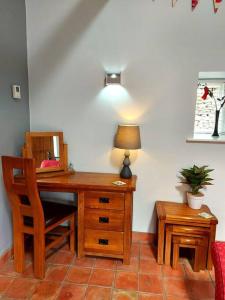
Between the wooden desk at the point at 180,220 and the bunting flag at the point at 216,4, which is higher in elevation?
the bunting flag at the point at 216,4

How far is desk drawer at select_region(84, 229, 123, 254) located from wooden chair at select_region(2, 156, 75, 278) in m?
0.27

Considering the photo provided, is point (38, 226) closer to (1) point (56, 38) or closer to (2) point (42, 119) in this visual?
(2) point (42, 119)

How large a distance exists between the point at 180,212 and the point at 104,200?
2.32 ft

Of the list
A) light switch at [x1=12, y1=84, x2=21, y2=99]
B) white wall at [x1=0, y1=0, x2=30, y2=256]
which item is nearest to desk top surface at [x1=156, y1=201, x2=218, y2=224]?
white wall at [x1=0, y1=0, x2=30, y2=256]

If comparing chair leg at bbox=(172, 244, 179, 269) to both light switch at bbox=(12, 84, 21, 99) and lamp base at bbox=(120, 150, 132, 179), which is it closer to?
lamp base at bbox=(120, 150, 132, 179)

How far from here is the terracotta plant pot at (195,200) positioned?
80.9 inches

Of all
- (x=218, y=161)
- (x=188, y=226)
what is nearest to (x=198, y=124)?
(x=218, y=161)

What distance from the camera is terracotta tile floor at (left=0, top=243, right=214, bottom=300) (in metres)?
1.67

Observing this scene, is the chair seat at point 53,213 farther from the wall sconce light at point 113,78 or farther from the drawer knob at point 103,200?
the wall sconce light at point 113,78

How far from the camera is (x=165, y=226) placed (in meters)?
1.98

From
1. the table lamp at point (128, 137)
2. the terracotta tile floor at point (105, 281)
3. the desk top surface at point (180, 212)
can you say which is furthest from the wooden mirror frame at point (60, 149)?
the desk top surface at point (180, 212)

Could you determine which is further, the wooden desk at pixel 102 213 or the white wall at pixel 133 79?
the white wall at pixel 133 79

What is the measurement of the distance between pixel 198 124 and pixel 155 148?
23.7 inches

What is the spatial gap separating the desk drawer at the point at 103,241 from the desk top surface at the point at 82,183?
426mm
